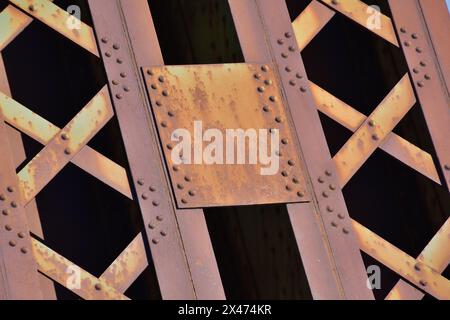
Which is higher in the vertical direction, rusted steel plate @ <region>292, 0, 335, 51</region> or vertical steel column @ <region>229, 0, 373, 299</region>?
rusted steel plate @ <region>292, 0, 335, 51</region>

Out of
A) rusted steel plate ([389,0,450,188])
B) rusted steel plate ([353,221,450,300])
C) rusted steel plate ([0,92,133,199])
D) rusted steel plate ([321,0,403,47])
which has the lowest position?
rusted steel plate ([353,221,450,300])

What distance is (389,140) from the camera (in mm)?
7836

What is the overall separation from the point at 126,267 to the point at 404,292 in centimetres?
167

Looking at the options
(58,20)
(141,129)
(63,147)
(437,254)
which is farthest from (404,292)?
(58,20)

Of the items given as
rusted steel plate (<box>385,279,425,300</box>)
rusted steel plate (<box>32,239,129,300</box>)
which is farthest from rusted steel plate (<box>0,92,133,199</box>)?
rusted steel plate (<box>385,279,425,300</box>)

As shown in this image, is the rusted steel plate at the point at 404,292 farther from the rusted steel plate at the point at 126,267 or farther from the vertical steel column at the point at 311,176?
the rusted steel plate at the point at 126,267

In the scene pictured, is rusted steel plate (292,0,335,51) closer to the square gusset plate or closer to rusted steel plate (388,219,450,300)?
the square gusset plate

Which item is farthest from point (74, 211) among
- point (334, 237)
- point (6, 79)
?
point (334, 237)

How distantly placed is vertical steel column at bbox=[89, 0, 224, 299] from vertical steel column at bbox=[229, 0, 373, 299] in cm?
56

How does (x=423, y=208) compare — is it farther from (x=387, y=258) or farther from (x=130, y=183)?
(x=130, y=183)

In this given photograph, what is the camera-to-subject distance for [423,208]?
8.13 metres

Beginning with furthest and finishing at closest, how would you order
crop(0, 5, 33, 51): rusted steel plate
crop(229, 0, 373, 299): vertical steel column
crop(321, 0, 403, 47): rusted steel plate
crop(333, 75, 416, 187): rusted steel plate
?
crop(321, 0, 403, 47): rusted steel plate, crop(333, 75, 416, 187): rusted steel plate, crop(0, 5, 33, 51): rusted steel plate, crop(229, 0, 373, 299): vertical steel column

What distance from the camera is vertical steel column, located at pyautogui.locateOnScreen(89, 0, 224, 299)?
693 cm

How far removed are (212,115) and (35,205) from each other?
1.44m
